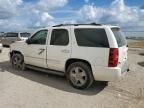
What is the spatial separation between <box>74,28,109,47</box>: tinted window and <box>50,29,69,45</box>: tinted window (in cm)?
42

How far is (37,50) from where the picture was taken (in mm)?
7617

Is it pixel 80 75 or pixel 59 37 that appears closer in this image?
pixel 80 75

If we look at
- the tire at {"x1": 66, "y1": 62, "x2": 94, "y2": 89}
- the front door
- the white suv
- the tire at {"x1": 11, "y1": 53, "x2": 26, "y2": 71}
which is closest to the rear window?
the white suv

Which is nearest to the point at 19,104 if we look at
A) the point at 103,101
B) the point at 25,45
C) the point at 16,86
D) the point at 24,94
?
the point at 24,94

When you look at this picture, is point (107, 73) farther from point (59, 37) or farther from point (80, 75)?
point (59, 37)

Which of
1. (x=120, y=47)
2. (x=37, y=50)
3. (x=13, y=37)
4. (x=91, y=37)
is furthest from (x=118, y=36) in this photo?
(x=13, y=37)

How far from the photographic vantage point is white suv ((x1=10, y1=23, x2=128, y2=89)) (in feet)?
19.1

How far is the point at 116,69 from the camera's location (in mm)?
5770

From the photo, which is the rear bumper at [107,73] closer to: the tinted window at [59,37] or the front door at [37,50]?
the tinted window at [59,37]

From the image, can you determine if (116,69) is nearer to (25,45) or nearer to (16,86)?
(16,86)

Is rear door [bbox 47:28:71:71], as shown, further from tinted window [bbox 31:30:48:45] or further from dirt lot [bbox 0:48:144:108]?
dirt lot [bbox 0:48:144:108]

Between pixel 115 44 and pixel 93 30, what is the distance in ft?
2.77

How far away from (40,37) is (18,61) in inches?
68.7

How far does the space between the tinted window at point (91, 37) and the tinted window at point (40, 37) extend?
144 cm
